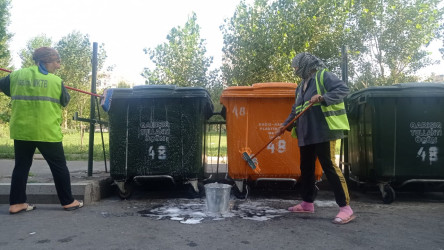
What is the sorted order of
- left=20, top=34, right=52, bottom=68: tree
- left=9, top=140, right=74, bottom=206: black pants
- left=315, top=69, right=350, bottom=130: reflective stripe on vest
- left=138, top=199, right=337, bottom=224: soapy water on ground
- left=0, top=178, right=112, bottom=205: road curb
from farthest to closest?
1. left=20, top=34, right=52, bottom=68: tree
2. left=0, top=178, right=112, bottom=205: road curb
3. left=9, top=140, right=74, bottom=206: black pants
4. left=138, top=199, right=337, bottom=224: soapy water on ground
5. left=315, top=69, right=350, bottom=130: reflective stripe on vest

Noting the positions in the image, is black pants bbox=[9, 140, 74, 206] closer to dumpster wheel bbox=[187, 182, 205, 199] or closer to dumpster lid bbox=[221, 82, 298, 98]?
dumpster wheel bbox=[187, 182, 205, 199]

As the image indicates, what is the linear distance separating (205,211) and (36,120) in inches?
71.9

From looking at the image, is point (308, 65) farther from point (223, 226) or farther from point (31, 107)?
point (31, 107)

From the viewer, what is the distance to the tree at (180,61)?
1778 cm

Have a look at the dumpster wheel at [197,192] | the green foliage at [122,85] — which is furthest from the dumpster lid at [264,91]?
the green foliage at [122,85]

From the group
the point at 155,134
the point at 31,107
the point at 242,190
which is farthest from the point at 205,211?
the point at 31,107

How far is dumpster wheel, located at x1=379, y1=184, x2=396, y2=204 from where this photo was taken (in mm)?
3996

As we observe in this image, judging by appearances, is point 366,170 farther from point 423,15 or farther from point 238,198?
point 423,15

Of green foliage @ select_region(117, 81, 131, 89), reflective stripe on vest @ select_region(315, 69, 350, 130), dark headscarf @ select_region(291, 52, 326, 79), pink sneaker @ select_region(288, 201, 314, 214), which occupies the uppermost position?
green foliage @ select_region(117, 81, 131, 89)

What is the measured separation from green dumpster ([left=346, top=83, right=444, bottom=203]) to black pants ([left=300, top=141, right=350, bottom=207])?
3.11 feet

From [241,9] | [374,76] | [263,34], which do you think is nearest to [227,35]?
[241,9]

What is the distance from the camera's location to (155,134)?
4145 millimetres

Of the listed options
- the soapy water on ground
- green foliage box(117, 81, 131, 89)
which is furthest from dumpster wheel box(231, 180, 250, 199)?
green foliage box(117, 81, 131, 89)

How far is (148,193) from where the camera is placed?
470cm
